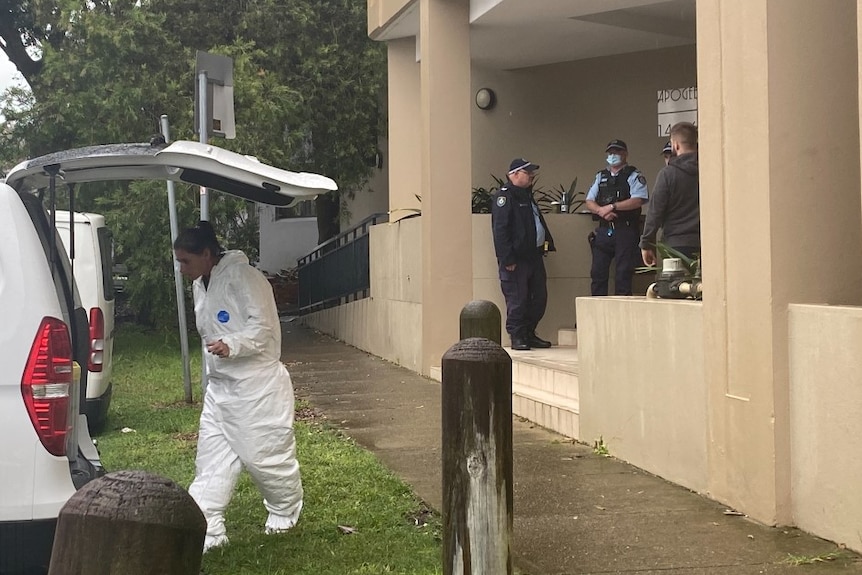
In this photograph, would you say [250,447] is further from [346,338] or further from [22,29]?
[22,29]

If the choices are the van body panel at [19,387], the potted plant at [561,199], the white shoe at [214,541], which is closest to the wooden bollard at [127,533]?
the van body panel at [19,387]

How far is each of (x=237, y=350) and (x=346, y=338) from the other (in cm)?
1046

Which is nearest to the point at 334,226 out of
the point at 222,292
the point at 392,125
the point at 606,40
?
the point at 392,125

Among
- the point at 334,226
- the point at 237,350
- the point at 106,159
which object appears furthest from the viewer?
the point at 334,226

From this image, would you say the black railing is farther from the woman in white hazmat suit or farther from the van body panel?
the van body panel

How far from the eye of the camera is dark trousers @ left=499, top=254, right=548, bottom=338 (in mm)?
9469

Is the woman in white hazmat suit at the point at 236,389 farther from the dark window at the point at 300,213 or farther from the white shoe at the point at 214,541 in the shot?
Result: the dark window at the point at 300,213

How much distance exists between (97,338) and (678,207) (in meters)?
4.22

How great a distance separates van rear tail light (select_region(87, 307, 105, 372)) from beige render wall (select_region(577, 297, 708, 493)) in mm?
3416

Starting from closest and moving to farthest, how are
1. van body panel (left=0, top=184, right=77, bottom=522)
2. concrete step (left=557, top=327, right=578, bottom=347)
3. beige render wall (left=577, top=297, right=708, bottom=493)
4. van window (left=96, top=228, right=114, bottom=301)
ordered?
van body panel (left=0, top=184, right=77, bottom=522)
beige render wall (left=577, top=297, right=708, bottom=493)
van window (left=96, top=228, right=114, bottom=301)
concrete step (left=557, top=327, right=578, bottom=347)

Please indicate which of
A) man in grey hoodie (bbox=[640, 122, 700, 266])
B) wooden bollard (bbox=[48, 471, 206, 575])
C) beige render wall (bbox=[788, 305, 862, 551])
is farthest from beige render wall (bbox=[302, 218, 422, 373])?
wooden bollard (bbox=[48, 471, 206, 575])

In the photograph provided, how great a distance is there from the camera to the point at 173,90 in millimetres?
13727

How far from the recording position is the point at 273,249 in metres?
29.1

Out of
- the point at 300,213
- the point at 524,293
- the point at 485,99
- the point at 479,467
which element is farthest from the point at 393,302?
the point at 300,213
